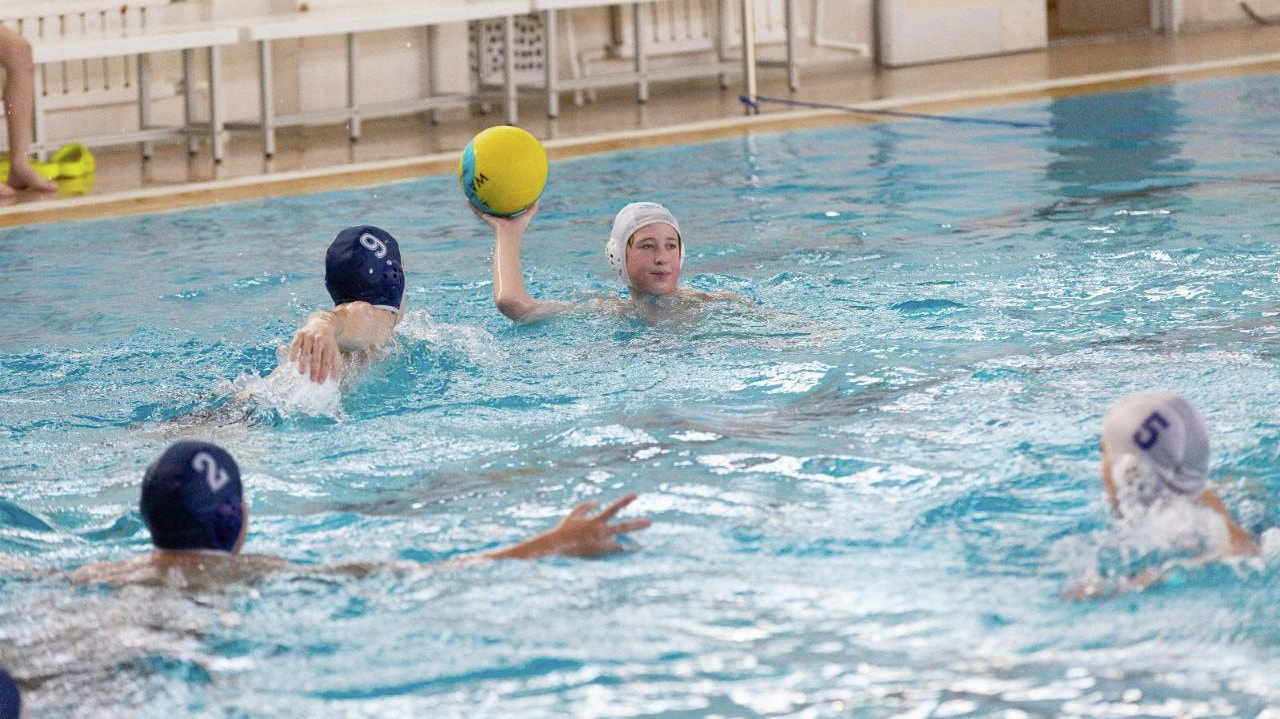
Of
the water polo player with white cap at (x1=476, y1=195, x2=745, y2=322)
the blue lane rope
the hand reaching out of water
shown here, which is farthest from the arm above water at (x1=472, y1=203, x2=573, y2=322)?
the blue lane rope

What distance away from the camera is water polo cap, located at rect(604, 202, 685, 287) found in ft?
20.3

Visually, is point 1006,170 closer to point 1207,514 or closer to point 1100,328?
point 1100,328

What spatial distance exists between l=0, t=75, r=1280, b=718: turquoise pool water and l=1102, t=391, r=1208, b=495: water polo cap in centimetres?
22

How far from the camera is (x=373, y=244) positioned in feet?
18.0

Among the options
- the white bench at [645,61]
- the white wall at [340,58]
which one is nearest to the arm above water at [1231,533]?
the white bench at [645,61]

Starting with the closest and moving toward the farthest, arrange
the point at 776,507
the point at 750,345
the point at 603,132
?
1. the point at 776,507
2. the point at 750,345
3. the point at 603,132

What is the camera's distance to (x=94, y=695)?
313 cm

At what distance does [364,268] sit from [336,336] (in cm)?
25

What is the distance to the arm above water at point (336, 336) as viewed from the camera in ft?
Answer: 16.1

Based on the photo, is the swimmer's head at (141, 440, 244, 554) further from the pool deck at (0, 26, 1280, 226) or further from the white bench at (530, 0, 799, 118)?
the white bench at (530, 0, 799, 118)

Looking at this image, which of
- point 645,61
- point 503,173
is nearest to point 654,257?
point 503,173

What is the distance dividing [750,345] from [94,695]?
3.26m

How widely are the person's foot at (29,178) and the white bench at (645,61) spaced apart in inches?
153

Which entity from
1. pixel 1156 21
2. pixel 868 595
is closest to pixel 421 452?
pixel 868 595
